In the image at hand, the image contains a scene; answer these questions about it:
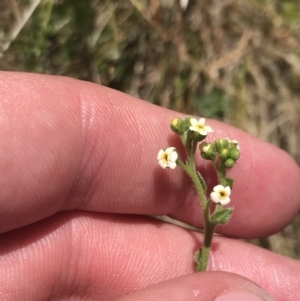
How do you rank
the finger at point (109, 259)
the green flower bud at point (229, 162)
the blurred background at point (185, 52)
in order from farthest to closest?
the blurred background at point (185, 52) < the finger at point (109, 259) < the green flower bud at point (229, 162)

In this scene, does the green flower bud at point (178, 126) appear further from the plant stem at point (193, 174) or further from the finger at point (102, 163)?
the finger at point (102, 163)

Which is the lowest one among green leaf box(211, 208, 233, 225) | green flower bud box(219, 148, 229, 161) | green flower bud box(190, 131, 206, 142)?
green leaf box(211, 208, 233, 225)

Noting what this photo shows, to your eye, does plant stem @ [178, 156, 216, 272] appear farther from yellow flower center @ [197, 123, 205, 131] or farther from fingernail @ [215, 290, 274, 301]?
fingernail @ [215, 290, 274, 301]

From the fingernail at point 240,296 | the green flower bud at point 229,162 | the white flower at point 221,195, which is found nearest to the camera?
the fingernail at point 240,296

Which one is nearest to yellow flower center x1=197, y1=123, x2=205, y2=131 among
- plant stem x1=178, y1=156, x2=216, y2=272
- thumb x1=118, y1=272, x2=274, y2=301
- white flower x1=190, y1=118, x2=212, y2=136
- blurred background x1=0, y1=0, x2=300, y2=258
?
white flower x1=190, y1=118, x2=212, y2=136

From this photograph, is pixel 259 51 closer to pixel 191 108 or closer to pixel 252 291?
pixel 191 108

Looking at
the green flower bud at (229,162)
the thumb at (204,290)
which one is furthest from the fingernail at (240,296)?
the green flower bud at (229,162)

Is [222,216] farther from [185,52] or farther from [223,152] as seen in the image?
[185,52]
